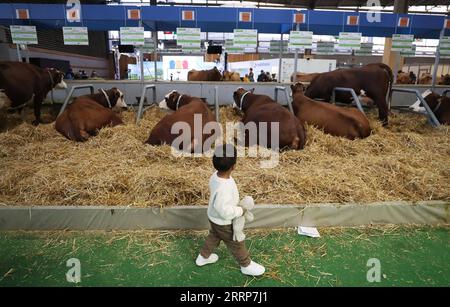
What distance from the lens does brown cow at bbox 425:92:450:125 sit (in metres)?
6.34

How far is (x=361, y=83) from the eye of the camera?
255 inches

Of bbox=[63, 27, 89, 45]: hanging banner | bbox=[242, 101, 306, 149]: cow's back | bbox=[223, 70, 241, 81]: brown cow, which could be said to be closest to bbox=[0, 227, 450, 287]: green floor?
bbox=[242, 101, 306, 149]: cow's back

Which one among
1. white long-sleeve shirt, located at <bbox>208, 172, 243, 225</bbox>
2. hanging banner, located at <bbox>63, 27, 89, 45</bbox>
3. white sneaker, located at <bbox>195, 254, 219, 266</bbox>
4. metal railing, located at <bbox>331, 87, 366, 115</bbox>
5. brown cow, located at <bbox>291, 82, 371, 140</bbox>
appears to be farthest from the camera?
hanging banner, located at <bbox>63, 27, 89, 45</bbox>

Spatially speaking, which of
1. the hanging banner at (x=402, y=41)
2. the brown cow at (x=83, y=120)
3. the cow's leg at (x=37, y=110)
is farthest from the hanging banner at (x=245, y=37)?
the cow's leg at (x=37, y=110)

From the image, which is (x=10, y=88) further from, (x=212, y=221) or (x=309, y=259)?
(x=309, y=259)

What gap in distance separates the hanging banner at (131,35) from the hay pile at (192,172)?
2.34 metres

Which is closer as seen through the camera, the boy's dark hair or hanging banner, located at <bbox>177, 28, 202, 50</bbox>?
the boy's dark hair

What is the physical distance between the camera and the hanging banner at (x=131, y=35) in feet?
20.5

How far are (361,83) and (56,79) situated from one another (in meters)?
6.42

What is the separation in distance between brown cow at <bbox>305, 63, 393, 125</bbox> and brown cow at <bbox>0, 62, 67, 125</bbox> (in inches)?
222

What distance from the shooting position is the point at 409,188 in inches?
133

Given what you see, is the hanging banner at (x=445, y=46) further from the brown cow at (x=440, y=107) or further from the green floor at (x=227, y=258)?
the green floor at (x=227, y=258)

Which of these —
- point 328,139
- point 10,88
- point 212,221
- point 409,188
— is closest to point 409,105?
point 328,139

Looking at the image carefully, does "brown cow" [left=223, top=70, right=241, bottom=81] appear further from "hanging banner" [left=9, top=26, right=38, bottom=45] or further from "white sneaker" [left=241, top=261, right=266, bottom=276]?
"white sneaker" [left=241, top=261, right=266, bottom=276]
